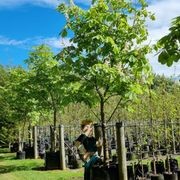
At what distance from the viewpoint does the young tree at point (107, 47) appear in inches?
459

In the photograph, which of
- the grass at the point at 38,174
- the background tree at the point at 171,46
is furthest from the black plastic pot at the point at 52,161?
the background tree at the point at 171,46

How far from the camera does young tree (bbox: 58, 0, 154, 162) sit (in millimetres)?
11648

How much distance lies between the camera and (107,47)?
38.7ft

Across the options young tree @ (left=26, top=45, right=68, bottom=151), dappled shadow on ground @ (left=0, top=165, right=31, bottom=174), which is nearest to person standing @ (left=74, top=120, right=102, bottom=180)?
young tree @ (left=26, top=45, right=68, bottom=151)

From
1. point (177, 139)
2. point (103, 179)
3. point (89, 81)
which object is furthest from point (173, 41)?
point (177, 139)

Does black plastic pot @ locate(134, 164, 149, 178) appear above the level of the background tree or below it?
below

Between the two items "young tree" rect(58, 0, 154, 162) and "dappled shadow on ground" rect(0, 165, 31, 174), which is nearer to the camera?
"young tree" rect(58, 0, 154, 162)

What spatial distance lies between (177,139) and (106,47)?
11074 mm

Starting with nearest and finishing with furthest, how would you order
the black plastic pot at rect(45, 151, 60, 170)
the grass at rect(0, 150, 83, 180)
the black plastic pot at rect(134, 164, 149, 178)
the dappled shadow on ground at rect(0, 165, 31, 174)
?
the black plastic pot at rect(134, 164, 149, 178)
the grass at rect(0, 150, 83, 180)
the black plastic pot at rect(45, 151, 60, 170)
the dappled shadow on ground at rect(0, 165, 31, 174)

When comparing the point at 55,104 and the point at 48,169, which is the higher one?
the point at 55,104

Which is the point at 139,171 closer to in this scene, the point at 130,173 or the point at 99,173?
the point at 130,173

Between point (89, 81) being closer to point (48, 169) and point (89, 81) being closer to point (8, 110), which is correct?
point (48, 169)

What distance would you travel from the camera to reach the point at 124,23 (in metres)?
12.1

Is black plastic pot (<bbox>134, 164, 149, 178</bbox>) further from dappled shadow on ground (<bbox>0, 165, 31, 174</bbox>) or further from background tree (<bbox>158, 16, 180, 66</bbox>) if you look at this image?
background tree (<bbox>158, 16, 180, 66</bbox>)
